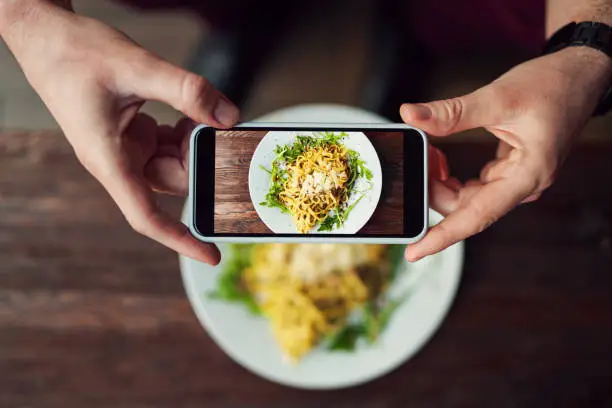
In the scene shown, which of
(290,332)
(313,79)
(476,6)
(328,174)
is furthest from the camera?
(313,79)

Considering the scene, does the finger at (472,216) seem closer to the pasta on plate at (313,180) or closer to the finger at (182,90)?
the pasta on plate at (313,180)

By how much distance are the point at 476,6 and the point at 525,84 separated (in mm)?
426

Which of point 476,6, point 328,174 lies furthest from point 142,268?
point 476,6

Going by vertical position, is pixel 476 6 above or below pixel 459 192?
above

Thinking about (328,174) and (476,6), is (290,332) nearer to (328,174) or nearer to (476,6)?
(328,174)

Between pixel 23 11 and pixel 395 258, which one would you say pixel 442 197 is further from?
pixel 23 11

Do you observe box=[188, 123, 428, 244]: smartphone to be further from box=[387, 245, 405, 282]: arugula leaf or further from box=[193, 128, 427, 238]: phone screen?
box=[387, 245, 405, 282]: arugula leaf

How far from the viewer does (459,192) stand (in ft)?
2.69

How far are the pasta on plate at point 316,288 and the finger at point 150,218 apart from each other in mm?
252

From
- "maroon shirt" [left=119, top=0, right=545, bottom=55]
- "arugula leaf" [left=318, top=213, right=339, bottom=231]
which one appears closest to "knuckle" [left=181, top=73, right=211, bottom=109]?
"arugula leaf" [left=318, top=213, right=339, bottom=231]

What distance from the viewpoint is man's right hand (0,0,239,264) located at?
678 mm

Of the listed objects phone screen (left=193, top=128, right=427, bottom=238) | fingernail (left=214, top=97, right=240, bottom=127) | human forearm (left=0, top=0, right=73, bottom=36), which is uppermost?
human forearm (left=0, top=0, right=73, bottom=36)

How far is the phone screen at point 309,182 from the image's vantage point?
0.69m

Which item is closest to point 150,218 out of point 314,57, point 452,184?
point 452,184
